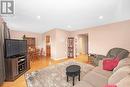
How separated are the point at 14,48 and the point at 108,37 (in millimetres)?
4646

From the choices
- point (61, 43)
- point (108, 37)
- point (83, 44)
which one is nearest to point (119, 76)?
point (108, 37)

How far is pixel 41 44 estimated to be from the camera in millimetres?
10000

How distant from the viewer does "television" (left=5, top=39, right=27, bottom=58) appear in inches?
153

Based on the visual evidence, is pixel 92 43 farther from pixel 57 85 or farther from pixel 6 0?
pixel 6 0

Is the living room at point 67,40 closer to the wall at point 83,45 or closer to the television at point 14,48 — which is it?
the television at point 14,48

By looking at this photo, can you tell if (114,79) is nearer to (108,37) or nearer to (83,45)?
(108,37)

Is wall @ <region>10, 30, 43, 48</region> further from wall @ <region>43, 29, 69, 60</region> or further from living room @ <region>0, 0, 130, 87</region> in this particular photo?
wall @ <region>43, 29, 69, 60</region>

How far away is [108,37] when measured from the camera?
18.5ft

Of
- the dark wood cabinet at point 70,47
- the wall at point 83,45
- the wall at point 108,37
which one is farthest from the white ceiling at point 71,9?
the wall at point 83,45

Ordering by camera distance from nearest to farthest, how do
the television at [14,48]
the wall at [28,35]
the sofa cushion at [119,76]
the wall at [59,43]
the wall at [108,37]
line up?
the sofa cushion at [119,76] → the television at [14,48] → the wall at [108,37] → the wall at [59,43] → the wall at [28,35]

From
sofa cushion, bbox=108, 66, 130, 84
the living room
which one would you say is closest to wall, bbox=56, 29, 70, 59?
the living room

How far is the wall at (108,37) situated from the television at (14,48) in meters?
4.05

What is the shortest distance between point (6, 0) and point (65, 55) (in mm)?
6246

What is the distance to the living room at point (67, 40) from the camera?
2.97 metres
